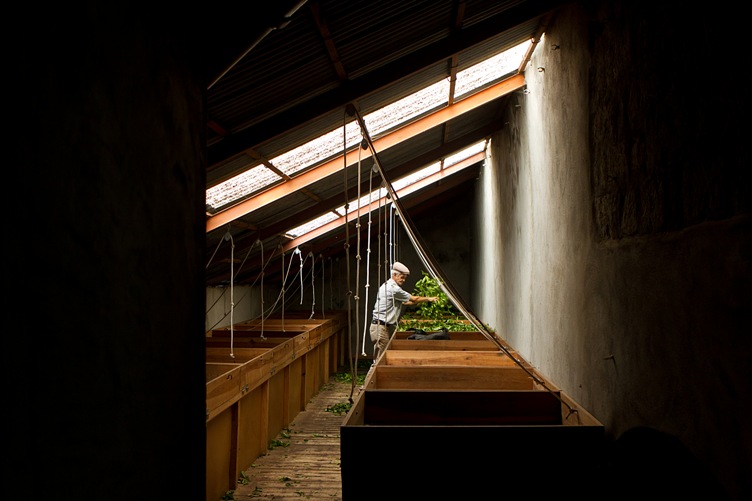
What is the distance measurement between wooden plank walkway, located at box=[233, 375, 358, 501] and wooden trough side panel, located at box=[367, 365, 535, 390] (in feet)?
3.78

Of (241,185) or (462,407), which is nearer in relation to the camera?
(462,407)

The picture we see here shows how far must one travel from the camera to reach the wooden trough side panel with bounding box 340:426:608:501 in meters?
2.93

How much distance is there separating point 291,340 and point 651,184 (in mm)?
5692

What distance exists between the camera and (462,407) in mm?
3805

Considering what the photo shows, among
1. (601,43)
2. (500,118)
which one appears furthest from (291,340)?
(601,43)

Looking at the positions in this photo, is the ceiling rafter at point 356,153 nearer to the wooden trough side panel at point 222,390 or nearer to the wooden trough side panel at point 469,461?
the wooden trough side panel at point 222,390

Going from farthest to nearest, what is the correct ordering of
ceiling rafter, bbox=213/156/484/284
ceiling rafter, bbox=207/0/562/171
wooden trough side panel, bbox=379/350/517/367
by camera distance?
1. ceiling rafter, bbox=213/156/484/284
2. wooden trough side panel, bbox=379/350/517/367
3. ceiling rafter, bbox=207/0/562/171

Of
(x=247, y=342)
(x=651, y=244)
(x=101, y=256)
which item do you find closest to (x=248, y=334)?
(x=247, y=342)

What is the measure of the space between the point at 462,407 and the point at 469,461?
Result: 2.72ft

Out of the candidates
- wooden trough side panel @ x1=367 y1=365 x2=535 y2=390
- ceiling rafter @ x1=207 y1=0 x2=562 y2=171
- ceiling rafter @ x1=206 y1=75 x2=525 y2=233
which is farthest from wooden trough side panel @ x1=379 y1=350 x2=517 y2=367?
ceiling rafter @ x1=207 y1=0 x2=562 y2=171

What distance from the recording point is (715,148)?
1.89m

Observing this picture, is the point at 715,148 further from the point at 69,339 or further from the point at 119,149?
the point at 69,339

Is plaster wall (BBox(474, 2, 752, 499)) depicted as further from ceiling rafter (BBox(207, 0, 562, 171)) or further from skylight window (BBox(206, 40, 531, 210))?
skylight window (BBox(206, 40, 531, 210))

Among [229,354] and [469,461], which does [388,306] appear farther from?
[469,461]
